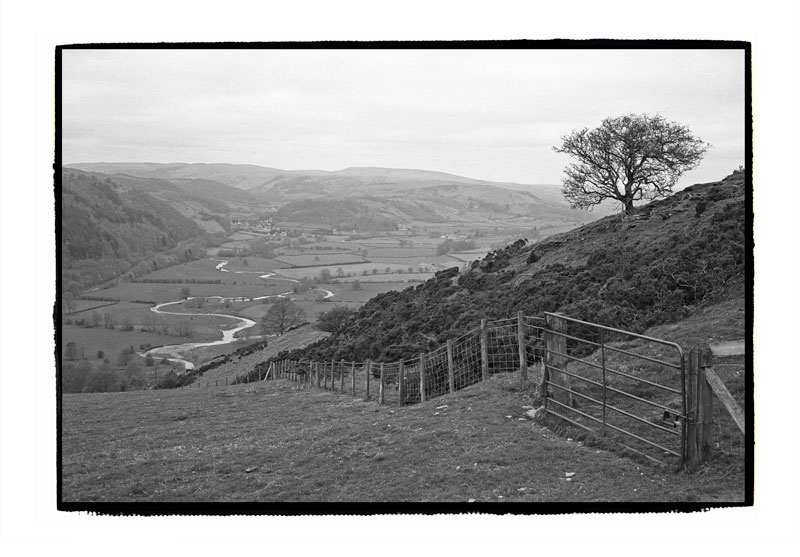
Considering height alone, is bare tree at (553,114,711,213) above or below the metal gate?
above

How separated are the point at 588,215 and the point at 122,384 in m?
11.8

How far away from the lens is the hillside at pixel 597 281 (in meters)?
12.3

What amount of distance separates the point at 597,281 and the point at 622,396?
27.6 feet

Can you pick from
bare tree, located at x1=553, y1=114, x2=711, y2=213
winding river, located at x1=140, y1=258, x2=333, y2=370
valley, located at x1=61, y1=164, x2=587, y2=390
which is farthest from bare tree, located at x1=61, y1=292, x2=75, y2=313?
bare tree, located at x1=553, y1=114, x2=711, y2=213

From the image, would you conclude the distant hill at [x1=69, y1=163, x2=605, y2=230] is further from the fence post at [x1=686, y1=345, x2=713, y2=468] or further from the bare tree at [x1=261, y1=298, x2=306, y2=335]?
the fence post at [x1=686, y1=345, x2=713, y2=468]

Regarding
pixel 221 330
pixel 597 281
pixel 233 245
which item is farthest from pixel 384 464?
pixel 597 281

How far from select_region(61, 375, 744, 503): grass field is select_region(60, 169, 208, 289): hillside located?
1503 mm

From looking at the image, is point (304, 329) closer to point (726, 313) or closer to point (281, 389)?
point (281, 389)

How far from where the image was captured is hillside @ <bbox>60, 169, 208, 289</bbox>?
6652 millimetres

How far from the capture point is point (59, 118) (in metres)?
6.57

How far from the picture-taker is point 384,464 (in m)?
6.76

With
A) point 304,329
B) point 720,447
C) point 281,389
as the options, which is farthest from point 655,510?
point 281,389

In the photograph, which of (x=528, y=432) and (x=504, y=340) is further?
(x=504, y=340)

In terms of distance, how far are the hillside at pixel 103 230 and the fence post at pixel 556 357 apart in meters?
5.04
